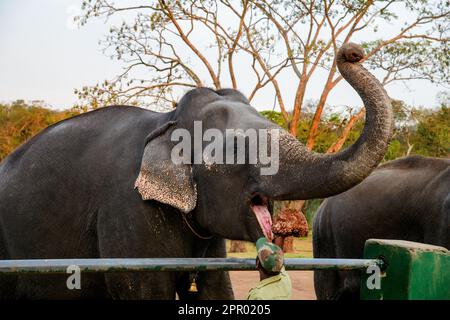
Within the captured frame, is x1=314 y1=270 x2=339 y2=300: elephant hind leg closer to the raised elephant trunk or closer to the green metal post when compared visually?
the raised elephant trunk

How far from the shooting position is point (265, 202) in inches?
149

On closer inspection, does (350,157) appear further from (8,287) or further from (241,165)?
(8,287)

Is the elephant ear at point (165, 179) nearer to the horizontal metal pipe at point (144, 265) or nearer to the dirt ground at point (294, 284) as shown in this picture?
the horizontal metal pipe at point (144, 265)

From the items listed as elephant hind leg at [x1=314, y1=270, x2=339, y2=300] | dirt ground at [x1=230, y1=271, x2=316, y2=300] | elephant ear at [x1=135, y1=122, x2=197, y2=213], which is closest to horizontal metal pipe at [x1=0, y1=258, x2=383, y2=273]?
elephant ear at [x1=135, y1=122, x2=197, y2=213]

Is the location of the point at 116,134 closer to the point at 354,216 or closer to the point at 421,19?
the point at 354,216

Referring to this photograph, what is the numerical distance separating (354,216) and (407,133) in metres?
23.9

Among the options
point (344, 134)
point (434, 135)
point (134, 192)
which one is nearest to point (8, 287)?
point (134, 192)

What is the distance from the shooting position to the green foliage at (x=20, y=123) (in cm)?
2511

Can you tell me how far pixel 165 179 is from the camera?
3.94 m

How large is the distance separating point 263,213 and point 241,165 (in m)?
0.27

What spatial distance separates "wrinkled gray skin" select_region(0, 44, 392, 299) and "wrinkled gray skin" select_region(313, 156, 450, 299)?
9.44ft

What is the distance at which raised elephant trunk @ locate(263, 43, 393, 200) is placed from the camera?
3.28 m

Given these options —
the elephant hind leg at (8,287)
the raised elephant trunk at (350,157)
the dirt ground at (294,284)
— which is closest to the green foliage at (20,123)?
the dirt ground at (294,284)
